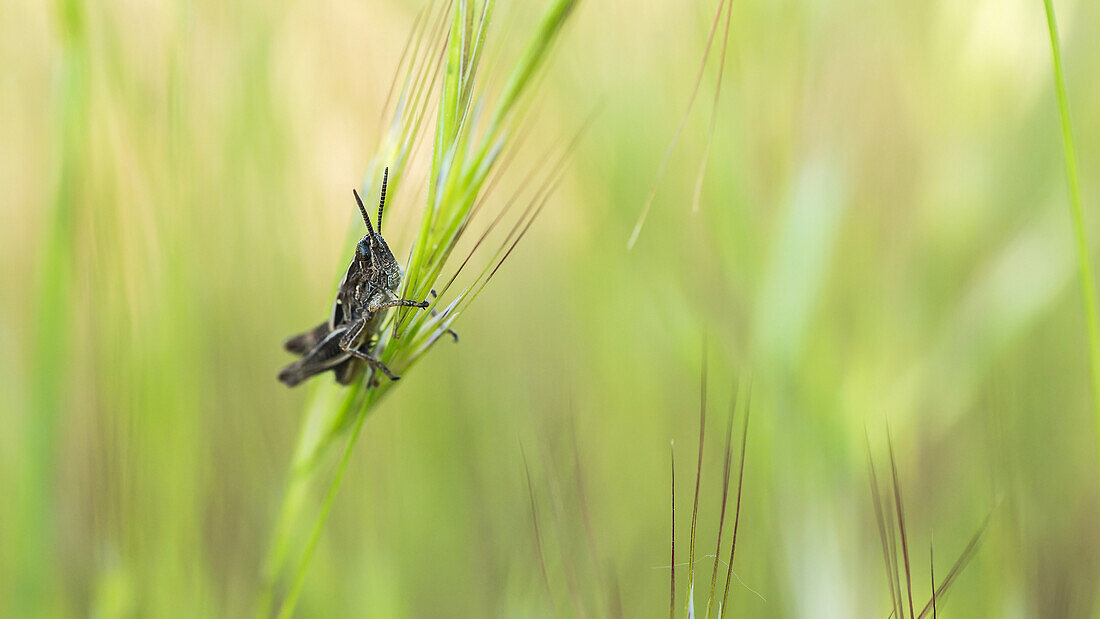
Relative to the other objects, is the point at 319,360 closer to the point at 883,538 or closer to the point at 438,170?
the point at 438,170

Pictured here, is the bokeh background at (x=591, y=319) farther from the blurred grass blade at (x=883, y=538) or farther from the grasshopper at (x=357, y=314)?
the grasshopper at (x=357, y=314)

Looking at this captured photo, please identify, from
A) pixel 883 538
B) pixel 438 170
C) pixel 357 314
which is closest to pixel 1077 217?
pixel 883 538

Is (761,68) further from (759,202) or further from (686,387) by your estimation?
(686,387)

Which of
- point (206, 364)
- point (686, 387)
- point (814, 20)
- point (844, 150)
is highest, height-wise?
point (814, 20)

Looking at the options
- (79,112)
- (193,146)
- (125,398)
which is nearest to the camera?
(79,112)

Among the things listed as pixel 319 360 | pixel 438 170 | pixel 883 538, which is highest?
pixel 438 170

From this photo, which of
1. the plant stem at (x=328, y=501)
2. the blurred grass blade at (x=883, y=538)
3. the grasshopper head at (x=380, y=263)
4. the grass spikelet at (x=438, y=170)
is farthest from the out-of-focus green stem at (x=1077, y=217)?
the grasshopper head at (x=380, y=263)

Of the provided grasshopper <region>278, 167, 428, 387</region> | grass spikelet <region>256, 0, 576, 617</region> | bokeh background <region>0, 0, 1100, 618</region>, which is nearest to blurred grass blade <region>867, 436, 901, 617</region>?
bokeh background <region>0, 0, 1100, 618</region>

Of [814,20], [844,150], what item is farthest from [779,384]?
[814,20]
